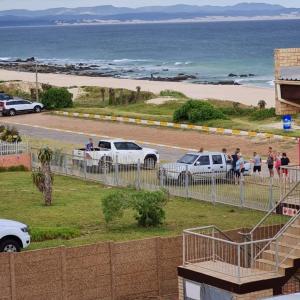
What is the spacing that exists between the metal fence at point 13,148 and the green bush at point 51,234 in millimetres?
14125

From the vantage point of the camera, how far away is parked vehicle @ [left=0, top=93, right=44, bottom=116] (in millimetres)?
67812

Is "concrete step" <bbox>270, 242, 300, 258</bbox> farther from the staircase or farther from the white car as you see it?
the white car

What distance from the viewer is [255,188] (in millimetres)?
30750

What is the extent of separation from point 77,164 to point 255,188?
9688 millimetres

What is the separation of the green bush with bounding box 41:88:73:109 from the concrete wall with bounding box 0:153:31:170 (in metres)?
29.3

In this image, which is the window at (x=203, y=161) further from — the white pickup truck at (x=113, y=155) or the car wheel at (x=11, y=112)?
the car wheel at (x=11, y=112)

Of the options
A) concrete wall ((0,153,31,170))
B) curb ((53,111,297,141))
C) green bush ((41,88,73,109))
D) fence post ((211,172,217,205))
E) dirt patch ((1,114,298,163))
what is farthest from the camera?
Answer: green bush ((41,88,73,109))

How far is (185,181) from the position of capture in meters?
33.2

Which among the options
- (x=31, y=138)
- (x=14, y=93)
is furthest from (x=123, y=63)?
(x=31, y=138)

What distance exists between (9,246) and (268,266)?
6.13 metres

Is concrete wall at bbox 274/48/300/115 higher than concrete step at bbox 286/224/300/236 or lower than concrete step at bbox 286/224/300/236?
higher

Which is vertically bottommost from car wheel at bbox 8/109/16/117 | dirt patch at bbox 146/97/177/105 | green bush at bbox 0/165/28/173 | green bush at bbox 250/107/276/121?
car wheel at bbox 8/109/16/117

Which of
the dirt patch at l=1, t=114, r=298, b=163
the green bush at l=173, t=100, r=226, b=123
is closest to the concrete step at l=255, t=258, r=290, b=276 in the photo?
the dirt patch at l=1, t=114, r=298, b=163

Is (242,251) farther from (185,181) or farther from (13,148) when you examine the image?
(13,148)
